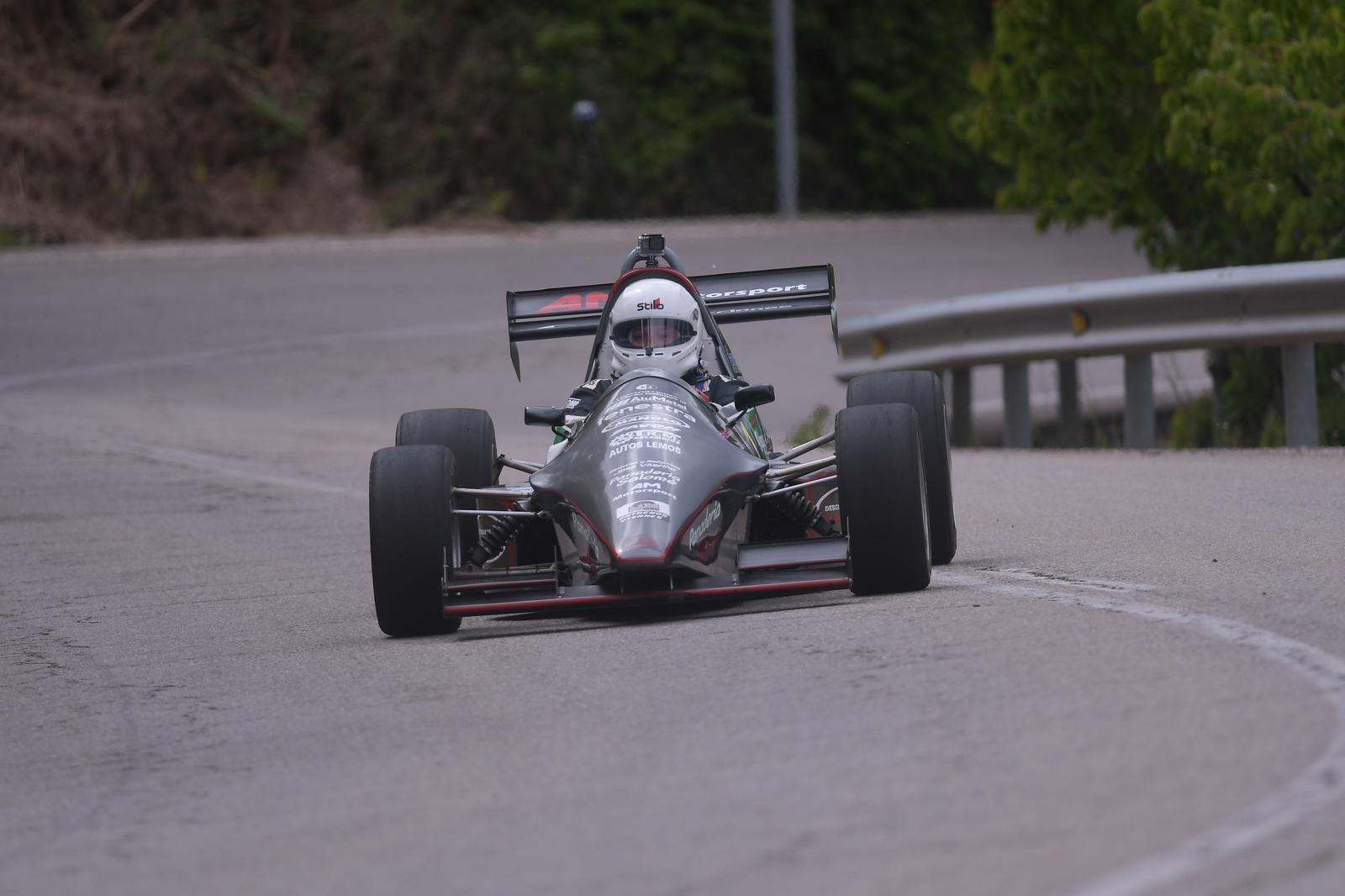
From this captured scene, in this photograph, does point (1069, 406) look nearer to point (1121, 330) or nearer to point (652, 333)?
point (1121, 330)

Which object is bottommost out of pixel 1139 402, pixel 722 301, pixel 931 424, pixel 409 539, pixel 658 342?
pixel 1139 402

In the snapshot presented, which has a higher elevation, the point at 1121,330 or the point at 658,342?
the point at 658,342

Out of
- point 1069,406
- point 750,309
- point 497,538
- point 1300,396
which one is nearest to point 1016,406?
point 1069,406

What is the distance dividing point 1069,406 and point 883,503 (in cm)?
746

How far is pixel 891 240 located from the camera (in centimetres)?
2638

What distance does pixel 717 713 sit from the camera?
534 centimetres

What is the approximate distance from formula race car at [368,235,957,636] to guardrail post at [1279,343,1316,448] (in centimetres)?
383

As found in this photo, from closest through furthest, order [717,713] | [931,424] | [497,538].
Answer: [717,713] → [931,424] → [497,538]

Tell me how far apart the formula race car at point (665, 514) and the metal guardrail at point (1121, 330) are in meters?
4.00

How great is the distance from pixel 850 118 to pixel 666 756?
3219cm

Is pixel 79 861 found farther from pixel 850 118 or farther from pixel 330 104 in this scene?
pixel 850 118

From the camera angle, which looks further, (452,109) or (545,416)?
(452,109)

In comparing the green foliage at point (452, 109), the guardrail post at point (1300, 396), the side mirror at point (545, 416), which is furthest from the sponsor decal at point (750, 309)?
the green foliage at point (452, 109)

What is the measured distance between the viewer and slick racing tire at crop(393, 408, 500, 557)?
28.1 feet
